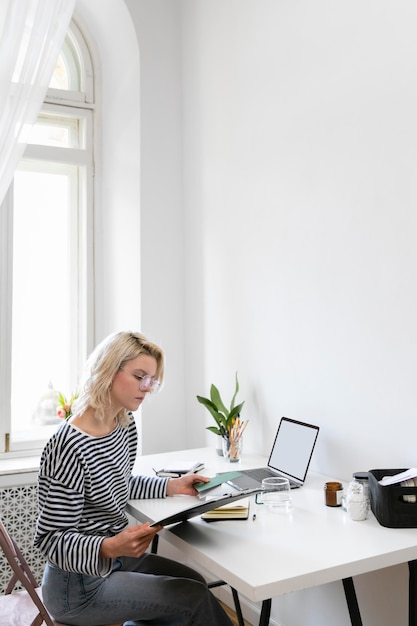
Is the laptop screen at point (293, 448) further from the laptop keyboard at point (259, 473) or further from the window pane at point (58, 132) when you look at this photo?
the window pane at point (58, 132)

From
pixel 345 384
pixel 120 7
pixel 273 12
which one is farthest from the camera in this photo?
pixel 120 7

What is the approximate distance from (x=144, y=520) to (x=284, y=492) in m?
0.40

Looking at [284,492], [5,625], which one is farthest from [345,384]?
[5,625]

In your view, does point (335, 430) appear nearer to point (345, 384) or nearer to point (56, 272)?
point (345, 384)

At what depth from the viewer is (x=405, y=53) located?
1.69 metres

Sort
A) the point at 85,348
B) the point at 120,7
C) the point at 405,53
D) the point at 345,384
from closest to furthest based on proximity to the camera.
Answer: the point at 405,53 → the point at 345,384 → the point at 120,7 → the point at 85,348

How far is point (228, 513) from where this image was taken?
157 centimetres

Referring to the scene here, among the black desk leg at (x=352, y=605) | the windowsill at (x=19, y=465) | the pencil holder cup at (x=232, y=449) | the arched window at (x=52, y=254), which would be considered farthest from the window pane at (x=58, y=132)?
the black desk leg at (x=352, y=605)

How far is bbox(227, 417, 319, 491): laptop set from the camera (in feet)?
6.23

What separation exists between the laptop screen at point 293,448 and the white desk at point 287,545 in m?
0.18

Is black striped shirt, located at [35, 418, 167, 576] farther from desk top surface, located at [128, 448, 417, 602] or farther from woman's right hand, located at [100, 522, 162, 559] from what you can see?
desk top surface, located at [128, 448, 417, 602]

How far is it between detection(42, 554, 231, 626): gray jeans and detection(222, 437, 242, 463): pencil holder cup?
79 cm

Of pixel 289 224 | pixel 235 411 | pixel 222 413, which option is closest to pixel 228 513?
pixel 235 411

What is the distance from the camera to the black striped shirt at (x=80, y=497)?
1363mm
